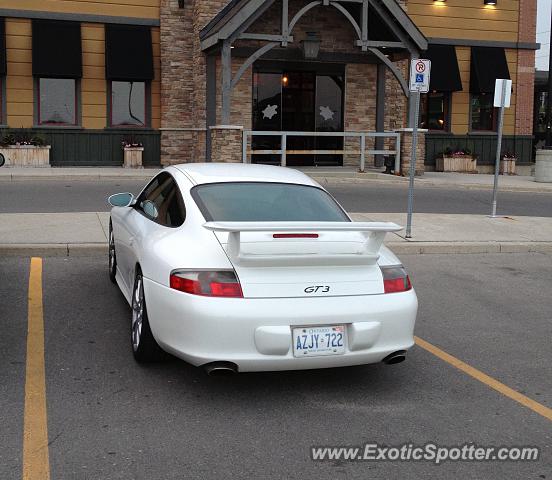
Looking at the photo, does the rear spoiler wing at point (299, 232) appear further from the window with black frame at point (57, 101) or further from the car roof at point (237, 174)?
the window with black frame at point (57, 101)

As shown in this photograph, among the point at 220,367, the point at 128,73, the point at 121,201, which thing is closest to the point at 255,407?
the point at 220,367

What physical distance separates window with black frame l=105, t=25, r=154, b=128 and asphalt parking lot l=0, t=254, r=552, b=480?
17.2 m

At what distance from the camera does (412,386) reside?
17.0 feet

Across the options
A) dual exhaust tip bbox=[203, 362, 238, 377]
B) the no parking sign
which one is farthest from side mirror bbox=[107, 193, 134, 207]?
the no parking sign

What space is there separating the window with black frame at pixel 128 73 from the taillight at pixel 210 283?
765 inches

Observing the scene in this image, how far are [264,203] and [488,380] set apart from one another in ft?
6.83

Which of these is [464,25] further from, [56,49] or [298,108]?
[56,49]

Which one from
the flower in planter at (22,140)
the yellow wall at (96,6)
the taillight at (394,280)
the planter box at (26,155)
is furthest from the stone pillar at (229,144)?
the taillight at (394,280)

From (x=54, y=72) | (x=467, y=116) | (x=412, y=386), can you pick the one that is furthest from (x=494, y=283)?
(x=467, y=116)

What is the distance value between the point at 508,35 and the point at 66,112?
15.8 meters

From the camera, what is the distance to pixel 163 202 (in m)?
6.03

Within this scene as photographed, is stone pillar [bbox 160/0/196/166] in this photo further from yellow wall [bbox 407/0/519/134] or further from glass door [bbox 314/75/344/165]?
yellow wall [bbox 407/0/519/134]

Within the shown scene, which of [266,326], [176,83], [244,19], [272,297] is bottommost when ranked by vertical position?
[266,326]

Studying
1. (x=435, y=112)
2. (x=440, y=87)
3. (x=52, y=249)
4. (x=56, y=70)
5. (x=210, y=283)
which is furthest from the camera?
(x=435, y=112)
